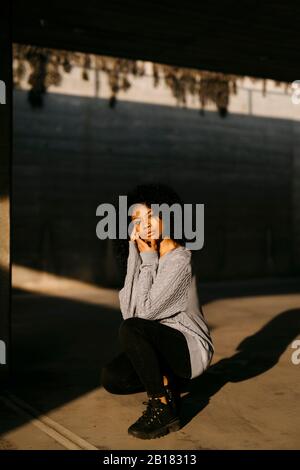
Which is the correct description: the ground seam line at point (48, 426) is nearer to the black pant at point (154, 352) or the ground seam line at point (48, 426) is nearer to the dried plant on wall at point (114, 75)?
the black pant at point (154, 352)

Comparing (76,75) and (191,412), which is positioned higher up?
(76,75)

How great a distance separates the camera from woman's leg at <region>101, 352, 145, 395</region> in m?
4.07

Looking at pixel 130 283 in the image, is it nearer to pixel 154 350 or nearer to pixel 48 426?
pixel 154 350

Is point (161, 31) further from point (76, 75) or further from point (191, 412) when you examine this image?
point (76, 75)

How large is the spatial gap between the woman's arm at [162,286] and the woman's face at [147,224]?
0.12 m

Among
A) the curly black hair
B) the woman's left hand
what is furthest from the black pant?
the curly black hair

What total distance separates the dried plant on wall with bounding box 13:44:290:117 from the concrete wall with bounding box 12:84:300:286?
0.97ft

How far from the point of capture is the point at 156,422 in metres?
3.71

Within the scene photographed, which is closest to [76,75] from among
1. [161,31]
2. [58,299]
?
[58,299]

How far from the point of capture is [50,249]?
1306 centimetres

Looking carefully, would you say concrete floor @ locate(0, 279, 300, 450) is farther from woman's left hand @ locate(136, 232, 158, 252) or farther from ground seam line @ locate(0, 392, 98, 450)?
woman's left hand @ locate(136, 232, 158, 252)

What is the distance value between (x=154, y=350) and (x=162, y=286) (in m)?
0.38

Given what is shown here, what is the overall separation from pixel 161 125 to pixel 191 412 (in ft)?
35.0
